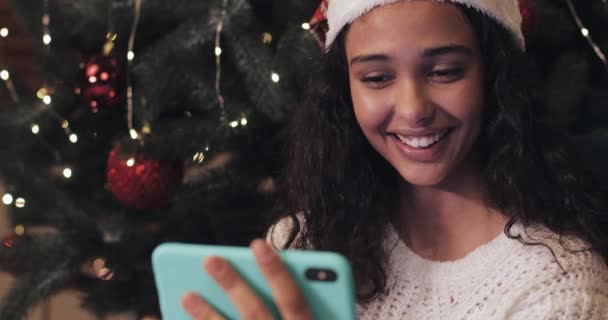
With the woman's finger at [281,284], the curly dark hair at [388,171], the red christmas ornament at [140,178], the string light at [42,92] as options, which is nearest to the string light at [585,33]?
the curly dark hair at [388,171]

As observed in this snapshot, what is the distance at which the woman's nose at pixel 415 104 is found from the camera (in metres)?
0.91

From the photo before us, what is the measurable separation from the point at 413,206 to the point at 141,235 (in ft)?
1.81

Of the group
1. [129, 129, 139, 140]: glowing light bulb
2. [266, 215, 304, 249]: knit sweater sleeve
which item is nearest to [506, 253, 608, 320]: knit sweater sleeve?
[266, 215, 304, 249]: knit sweater sleeve

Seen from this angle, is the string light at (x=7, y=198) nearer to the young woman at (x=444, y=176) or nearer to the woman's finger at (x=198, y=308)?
the young woman at (x=444, y=176)

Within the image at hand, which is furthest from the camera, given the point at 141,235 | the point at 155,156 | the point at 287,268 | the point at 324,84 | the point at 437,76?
the point at 141,235

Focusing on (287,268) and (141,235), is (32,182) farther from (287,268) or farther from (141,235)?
(287,268)

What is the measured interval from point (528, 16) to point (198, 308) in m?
0.71

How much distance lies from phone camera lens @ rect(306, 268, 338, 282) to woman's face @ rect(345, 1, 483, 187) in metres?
0.28

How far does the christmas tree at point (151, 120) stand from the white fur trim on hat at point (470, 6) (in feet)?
0.72

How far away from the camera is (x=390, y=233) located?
43.9 inches

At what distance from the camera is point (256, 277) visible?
0.73m

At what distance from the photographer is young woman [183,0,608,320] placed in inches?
35.9

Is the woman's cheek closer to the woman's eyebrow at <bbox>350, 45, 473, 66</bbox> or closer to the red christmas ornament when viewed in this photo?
the woman's eyebrow at <bbox>350, 45, 473, 66</bbox>

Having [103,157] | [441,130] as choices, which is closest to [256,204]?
[103,157]
